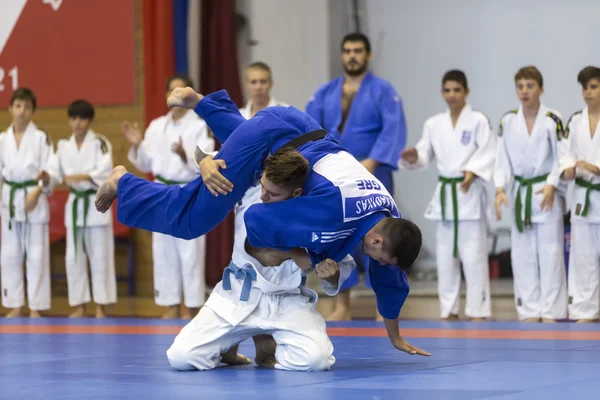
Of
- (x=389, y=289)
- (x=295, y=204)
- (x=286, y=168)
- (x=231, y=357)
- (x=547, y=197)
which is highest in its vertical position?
(x=286, y=168)

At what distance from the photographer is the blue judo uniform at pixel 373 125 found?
5.75m

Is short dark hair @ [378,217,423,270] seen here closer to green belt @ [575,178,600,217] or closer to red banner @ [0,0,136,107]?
green belt @ [575,178,600,217]

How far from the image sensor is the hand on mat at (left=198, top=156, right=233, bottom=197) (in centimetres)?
343

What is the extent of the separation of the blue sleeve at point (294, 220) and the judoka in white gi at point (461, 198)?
271 cm

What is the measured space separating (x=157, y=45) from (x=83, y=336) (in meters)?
3.02

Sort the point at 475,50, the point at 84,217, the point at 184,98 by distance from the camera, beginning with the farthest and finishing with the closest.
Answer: the point at 475,50, the point at 84,217, the point at 184,98

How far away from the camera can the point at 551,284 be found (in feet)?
18.4

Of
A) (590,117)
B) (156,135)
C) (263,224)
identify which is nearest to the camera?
(263,224)

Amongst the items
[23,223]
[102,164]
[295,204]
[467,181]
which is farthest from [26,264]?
[295,204]

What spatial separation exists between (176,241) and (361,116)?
1.46m

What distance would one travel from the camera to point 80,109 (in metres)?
6.47

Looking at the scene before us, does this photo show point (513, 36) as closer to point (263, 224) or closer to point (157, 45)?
point (157, 45)

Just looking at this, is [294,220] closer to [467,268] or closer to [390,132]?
[390,132]

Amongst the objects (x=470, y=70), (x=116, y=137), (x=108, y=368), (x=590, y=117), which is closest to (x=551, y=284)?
(x=590, y=117)
